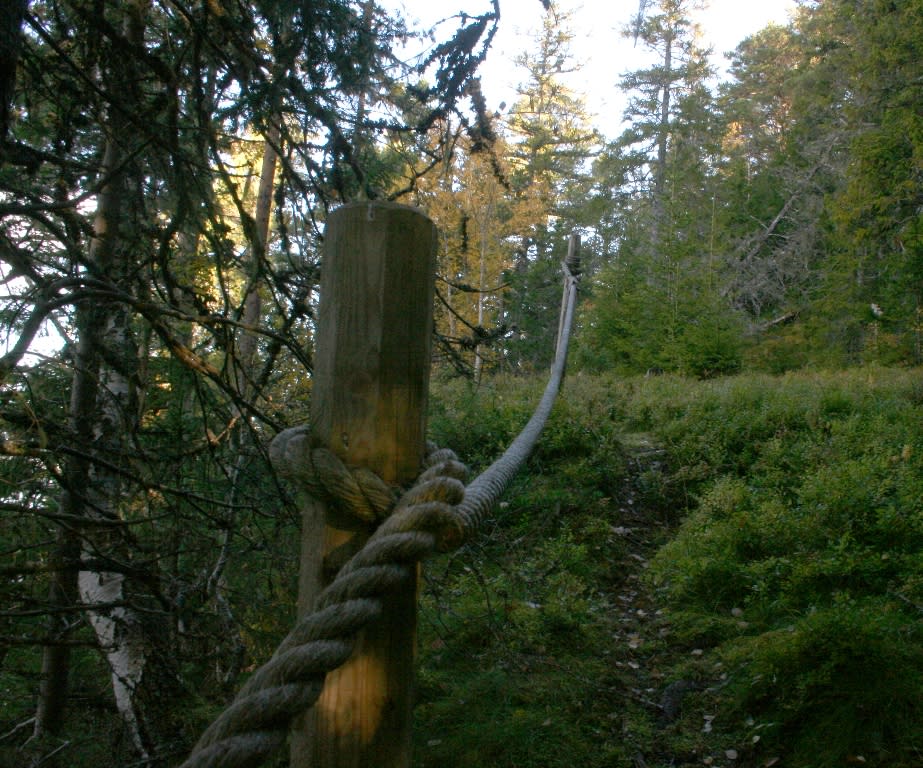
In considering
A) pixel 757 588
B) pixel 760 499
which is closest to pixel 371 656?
pixel 757 588

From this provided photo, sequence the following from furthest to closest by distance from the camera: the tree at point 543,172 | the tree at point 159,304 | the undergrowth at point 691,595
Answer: the tree at point 543,172, the undergrowth at point 691,595, the tree at point 159,304

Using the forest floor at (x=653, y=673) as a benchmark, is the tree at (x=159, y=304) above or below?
above

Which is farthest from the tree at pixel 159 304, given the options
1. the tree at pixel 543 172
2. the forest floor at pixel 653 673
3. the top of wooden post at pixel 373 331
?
the tree at pixel 543 172

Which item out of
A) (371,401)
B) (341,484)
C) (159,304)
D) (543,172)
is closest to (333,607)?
(341,484)

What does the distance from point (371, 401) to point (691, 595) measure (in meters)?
4.23

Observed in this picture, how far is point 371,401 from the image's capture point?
Answer: 1.13m

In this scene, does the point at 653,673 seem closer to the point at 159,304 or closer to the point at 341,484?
the point at 159,304

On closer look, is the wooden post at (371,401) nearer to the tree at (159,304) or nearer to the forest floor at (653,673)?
the tree at (159,304)

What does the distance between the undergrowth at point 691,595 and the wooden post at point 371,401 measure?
1.66 m

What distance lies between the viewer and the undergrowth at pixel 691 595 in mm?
3240

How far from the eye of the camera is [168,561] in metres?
3.93

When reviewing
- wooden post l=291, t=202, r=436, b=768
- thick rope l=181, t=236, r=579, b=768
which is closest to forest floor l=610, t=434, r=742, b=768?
wooden post l=291, t=202, r=436, b=768

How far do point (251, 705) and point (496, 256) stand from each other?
19620mm

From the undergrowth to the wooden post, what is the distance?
1.66 meters
